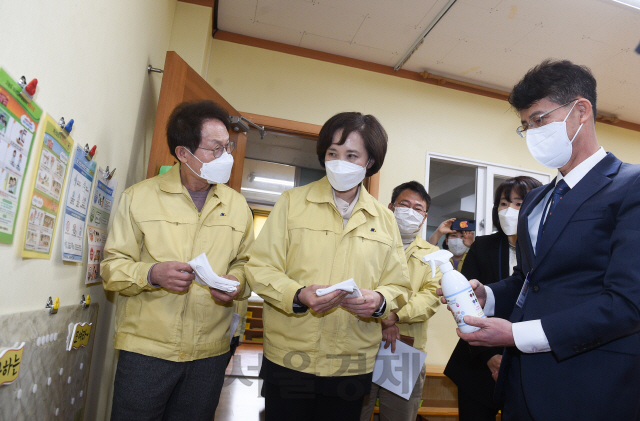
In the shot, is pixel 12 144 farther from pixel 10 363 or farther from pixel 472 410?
pixel 472 410

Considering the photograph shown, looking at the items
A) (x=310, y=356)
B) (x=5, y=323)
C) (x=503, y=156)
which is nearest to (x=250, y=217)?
(x=310, y=356)

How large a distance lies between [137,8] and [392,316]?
6.51 feet

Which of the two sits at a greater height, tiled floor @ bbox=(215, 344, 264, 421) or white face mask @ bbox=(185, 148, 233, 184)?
white face mask @ bbox=(185, 148, 233, 184)

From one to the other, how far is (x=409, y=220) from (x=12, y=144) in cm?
195

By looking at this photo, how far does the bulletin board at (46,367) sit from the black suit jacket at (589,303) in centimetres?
142

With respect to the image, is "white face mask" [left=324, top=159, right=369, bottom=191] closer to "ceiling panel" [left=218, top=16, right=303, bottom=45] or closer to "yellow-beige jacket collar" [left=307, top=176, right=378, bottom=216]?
"yellow-beige jacket collar" [left=307, top=176, right=378, bottom=216]

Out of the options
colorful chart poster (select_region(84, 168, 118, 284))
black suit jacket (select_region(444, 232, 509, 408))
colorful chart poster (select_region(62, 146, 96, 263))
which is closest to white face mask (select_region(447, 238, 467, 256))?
black suit jacket (select_region(444, 232, 509, 408))

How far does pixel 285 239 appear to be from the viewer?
151 centimetres

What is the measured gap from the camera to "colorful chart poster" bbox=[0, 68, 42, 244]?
98cm

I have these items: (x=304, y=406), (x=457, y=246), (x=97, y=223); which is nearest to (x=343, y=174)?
(x=304, y=406)

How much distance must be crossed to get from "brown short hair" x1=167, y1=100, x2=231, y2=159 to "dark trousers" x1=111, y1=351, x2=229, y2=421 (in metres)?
0.88

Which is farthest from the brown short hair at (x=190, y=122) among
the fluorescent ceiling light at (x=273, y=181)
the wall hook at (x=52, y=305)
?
the fluorescent ceiling light at (x=273, y=181)

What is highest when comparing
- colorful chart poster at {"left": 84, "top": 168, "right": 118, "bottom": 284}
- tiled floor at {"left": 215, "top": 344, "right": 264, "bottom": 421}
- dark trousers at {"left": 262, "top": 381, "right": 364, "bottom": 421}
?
colorful chart poster at {"left": 84, "top": 168, "right": 118, "bottom": 284}

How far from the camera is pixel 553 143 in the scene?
1.26m
